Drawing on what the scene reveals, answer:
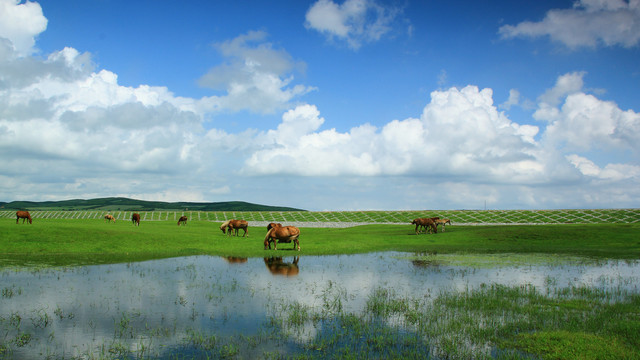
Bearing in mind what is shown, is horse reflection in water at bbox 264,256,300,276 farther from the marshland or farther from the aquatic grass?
the aquatic grass

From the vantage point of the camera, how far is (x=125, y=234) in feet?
136

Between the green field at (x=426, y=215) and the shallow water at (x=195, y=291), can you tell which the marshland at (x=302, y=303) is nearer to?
the shallow water at (x=195, y=291)

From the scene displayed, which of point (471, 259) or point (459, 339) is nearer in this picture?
point (459, 339)

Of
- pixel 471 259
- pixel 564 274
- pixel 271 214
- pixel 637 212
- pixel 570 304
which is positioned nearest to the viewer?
pixel 570 304

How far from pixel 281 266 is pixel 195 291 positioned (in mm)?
9688

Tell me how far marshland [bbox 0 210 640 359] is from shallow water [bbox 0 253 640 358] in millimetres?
75

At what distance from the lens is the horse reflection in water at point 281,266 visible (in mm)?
26158

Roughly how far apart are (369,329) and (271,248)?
28016 millimetres

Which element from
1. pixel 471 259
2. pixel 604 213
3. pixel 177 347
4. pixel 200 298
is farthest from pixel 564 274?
pixel 604 213

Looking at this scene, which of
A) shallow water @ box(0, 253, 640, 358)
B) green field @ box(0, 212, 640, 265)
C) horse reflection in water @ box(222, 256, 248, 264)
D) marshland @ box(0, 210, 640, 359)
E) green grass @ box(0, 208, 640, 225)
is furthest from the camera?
green grass @ box(0, 208, 640, 225)

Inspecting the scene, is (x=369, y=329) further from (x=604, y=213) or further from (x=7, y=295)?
(x=604, y=213)

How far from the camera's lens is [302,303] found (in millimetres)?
17766

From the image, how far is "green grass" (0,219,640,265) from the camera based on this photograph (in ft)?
112

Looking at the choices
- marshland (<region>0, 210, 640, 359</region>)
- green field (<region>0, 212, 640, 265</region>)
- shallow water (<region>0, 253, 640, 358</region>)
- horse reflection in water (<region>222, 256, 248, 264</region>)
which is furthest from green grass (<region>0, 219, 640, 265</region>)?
shallow water (<region>0, 253, 640, 358</region>)
